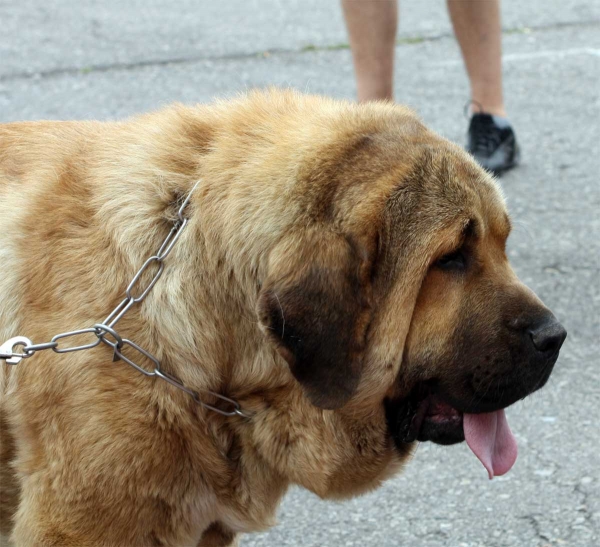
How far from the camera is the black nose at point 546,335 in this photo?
2590 mm

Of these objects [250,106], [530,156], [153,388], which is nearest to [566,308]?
[530,156]

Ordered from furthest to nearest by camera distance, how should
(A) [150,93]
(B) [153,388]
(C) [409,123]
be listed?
(A) [150,93], (C) [409,123], (B) [153,388]

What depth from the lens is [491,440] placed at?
2871 millimetres

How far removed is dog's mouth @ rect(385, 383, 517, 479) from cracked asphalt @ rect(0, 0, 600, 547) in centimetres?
59

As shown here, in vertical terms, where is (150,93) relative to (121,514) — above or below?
below

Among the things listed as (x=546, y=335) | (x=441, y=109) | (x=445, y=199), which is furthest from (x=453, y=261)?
(x=441, y=109)

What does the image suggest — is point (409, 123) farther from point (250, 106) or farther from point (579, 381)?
point (579, 381)

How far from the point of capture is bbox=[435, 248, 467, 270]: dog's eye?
254 centimetres

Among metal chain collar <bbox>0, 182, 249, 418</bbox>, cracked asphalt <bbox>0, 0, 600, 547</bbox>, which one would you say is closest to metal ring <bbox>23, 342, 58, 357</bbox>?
metal chain collar <bbox>0, 182, 249, 418</bbox>

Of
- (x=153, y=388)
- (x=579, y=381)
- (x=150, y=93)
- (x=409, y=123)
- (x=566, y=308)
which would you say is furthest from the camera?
(x=150, y=93)

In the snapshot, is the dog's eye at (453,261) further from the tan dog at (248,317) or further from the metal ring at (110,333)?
the metal ring at (110,333)

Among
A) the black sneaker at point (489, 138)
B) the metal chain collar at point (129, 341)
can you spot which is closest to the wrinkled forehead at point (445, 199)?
the metal chain collar at point (129, 341)

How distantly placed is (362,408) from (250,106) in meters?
0.93

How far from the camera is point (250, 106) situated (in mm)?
2785
